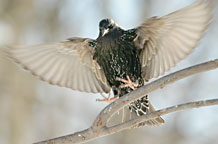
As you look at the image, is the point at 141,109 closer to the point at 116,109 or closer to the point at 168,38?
the point at 168,38

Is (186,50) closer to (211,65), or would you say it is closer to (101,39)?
(101,39)

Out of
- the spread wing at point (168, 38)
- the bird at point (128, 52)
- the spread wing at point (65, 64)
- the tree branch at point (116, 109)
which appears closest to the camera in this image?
the tree branch at point (116, 109)

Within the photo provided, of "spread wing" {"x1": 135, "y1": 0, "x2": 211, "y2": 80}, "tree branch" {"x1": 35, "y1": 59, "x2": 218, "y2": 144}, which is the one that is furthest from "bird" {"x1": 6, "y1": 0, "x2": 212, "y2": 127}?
"tree branch" {"x1": 35, "y1": 59, "x2": 218, "y2": 144}

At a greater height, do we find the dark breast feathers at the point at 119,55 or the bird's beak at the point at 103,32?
the bird's beak at the point at 103,32

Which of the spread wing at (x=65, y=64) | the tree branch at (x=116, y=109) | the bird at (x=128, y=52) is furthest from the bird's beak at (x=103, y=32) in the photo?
the tree branch at (x=116, y=109)

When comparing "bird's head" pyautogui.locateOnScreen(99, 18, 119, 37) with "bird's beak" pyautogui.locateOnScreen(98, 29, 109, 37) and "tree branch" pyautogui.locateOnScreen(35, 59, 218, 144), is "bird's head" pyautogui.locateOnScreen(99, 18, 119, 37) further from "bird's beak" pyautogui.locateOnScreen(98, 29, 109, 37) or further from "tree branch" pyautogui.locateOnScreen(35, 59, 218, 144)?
"tree branch" pyautogui.locateOnScreen(35, 59, 218, 144)

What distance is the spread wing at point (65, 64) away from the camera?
477cm

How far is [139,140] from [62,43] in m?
3.82

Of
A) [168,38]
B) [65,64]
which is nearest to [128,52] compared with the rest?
[168,38]

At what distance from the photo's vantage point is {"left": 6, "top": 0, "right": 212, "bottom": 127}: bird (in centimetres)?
438

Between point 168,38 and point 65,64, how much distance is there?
Answer: 45.8 inches

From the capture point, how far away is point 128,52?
450cm

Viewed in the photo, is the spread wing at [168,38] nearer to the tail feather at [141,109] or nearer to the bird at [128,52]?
the bird at [128,52]

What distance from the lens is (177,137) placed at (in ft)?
26.0
